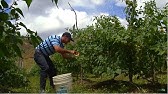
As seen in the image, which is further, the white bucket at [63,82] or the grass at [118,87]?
the grass at [118,87]

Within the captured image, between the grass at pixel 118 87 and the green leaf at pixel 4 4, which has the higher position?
the green leaf at pixel 4 4

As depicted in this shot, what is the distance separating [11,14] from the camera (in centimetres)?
173

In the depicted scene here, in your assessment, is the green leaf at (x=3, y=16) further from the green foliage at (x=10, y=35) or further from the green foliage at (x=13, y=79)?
the green foliage at (x=13, y=79)

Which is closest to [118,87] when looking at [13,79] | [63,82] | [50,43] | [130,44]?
[130,44]

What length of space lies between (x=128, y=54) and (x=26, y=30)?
11.4 meters

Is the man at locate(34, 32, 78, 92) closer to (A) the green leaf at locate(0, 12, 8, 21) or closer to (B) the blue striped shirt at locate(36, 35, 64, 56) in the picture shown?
(B) the blue striped shirt at locate(36, 35, 64, 56)

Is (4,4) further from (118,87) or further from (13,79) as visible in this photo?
(13,79)

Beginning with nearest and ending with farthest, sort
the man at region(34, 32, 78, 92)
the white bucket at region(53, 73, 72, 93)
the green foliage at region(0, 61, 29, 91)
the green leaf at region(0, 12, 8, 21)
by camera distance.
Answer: the green leaf at region(0, 12, 8, 21), the white bucket at region(53, 73, 72, 93), the man at region(34, 32, 78, 92), the green foliage at region(0, 61, 29, 91)

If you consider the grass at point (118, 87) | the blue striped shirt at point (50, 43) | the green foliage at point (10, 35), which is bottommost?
the grass at point (118, 87)

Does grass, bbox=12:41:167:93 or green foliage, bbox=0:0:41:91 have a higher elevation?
green foliage, bbox=0:0:41:91

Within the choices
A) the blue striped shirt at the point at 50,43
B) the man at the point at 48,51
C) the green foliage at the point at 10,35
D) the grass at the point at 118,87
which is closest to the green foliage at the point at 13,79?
the grass at the point at 118,87

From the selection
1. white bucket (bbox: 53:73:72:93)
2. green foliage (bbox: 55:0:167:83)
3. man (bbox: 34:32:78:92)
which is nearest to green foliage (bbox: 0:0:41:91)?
white bucket (bbox: 53:73:72:93)

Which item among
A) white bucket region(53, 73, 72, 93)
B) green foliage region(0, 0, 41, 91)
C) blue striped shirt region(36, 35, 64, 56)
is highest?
blue striped shirt region(36, 35, 64, 56)

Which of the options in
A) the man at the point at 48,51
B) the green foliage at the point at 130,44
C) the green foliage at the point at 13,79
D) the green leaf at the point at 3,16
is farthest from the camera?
the green foliage at the point at 13,79
